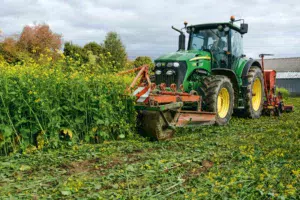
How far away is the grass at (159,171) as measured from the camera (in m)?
3.83

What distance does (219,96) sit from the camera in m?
8.85

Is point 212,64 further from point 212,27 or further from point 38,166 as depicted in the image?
point 38,166

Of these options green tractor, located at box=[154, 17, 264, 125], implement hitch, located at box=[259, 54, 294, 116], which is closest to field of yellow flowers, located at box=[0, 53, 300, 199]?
green tractor, located at box=[154, 17, 264, 125]

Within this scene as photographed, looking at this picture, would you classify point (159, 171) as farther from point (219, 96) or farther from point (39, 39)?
point (39, 39)

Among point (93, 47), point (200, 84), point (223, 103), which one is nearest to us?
point (200, 84)

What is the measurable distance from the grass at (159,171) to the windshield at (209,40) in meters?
3.51

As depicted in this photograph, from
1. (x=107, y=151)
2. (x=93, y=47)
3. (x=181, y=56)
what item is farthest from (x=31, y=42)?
(x=107, y=151)

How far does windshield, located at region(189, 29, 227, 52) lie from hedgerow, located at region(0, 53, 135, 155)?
3.07 metres

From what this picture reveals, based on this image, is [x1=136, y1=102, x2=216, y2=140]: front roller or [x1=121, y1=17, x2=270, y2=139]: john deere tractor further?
[x1=121, y1=17, x2=270, y2=139]: john deere tractor

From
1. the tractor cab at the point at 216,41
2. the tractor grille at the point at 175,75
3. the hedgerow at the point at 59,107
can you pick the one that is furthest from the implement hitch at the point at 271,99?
the hedgerow at the point at 59,107

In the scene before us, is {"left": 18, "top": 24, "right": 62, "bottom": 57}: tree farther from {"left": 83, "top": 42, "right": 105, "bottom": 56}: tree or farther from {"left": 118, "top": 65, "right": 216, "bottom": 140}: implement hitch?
{"left": 118, "top": 65, "right": 216, "bottom": 140}: implement hitch

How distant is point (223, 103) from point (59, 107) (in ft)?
14.8

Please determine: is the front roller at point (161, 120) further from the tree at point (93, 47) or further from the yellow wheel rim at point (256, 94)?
the tree at point (93, 47)

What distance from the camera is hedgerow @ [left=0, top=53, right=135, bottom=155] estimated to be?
228 inches
